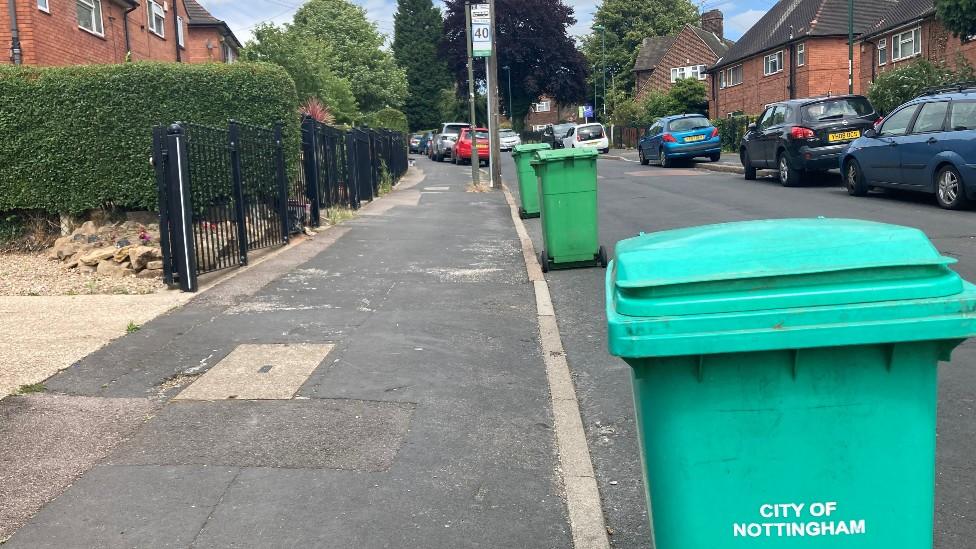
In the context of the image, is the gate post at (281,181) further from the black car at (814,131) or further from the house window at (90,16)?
the house window at (90,16)

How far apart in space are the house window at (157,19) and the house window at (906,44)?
2617 cm

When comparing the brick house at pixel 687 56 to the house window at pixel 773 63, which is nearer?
the house window at pixel 773 63

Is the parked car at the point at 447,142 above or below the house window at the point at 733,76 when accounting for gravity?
below

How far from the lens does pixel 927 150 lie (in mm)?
13102

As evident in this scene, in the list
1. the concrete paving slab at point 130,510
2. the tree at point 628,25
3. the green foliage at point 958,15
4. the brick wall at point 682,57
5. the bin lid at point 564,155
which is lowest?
the concrete paving slab at point 130,510

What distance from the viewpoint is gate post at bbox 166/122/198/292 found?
27.5ft

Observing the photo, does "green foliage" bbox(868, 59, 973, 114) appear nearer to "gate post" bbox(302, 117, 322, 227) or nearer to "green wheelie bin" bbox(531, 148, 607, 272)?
"gate post" bbox(302, 117, 322, 227)

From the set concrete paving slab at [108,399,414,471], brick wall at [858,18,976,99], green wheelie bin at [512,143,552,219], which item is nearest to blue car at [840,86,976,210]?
green wheelie bin at [512,143,552,219]

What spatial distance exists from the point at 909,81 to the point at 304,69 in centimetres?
1636

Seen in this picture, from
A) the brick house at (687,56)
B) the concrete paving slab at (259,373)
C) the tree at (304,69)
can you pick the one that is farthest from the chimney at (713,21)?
the concrete paving slab at (259,373)

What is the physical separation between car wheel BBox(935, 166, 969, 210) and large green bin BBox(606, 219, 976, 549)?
11.4 metres

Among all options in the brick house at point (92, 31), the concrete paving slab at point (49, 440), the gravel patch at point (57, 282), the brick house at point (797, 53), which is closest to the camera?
the concrete paving slab at point (49, 440)

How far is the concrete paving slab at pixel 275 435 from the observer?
4.36 meters

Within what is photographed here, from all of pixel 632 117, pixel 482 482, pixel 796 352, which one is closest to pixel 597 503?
pixel 482 482
